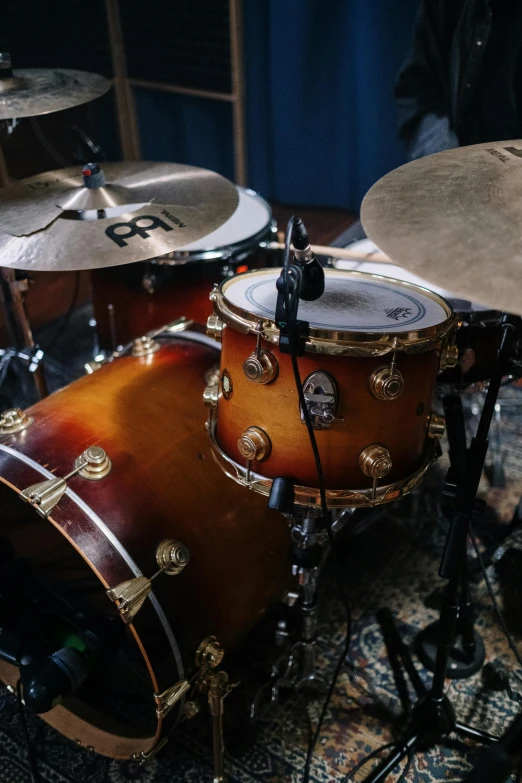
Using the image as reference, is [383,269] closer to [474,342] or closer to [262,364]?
[474,342]

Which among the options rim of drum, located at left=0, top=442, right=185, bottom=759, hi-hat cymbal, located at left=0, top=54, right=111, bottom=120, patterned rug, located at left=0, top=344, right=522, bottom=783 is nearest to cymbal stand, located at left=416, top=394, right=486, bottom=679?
patterned rug, located at left=0, top=344, right=522, bottom=783

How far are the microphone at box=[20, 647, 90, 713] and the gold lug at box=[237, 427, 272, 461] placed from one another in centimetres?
52

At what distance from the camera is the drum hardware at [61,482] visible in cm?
111

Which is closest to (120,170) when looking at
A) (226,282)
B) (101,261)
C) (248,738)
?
(101,261)

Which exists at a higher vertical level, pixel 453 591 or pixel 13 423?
pixel 13 423

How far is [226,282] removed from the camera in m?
1.18

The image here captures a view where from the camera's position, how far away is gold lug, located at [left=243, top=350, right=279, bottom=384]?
1.02 m

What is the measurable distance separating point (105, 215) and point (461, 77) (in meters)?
1.20

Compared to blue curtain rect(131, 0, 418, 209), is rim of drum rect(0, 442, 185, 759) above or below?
below

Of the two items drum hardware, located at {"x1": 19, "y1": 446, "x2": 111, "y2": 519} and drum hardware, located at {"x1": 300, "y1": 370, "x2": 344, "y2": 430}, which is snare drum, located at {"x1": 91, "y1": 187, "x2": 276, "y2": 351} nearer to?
drum hardware, located at {"x1": 19, "y1": 446, "x2": 111, "y2": 519}

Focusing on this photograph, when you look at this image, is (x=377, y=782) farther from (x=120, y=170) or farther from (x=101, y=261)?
(x=120, y=170)

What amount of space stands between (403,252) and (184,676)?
0.85m

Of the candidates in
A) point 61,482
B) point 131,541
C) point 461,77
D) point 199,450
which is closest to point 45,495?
point 61,482

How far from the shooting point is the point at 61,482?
1.14m
